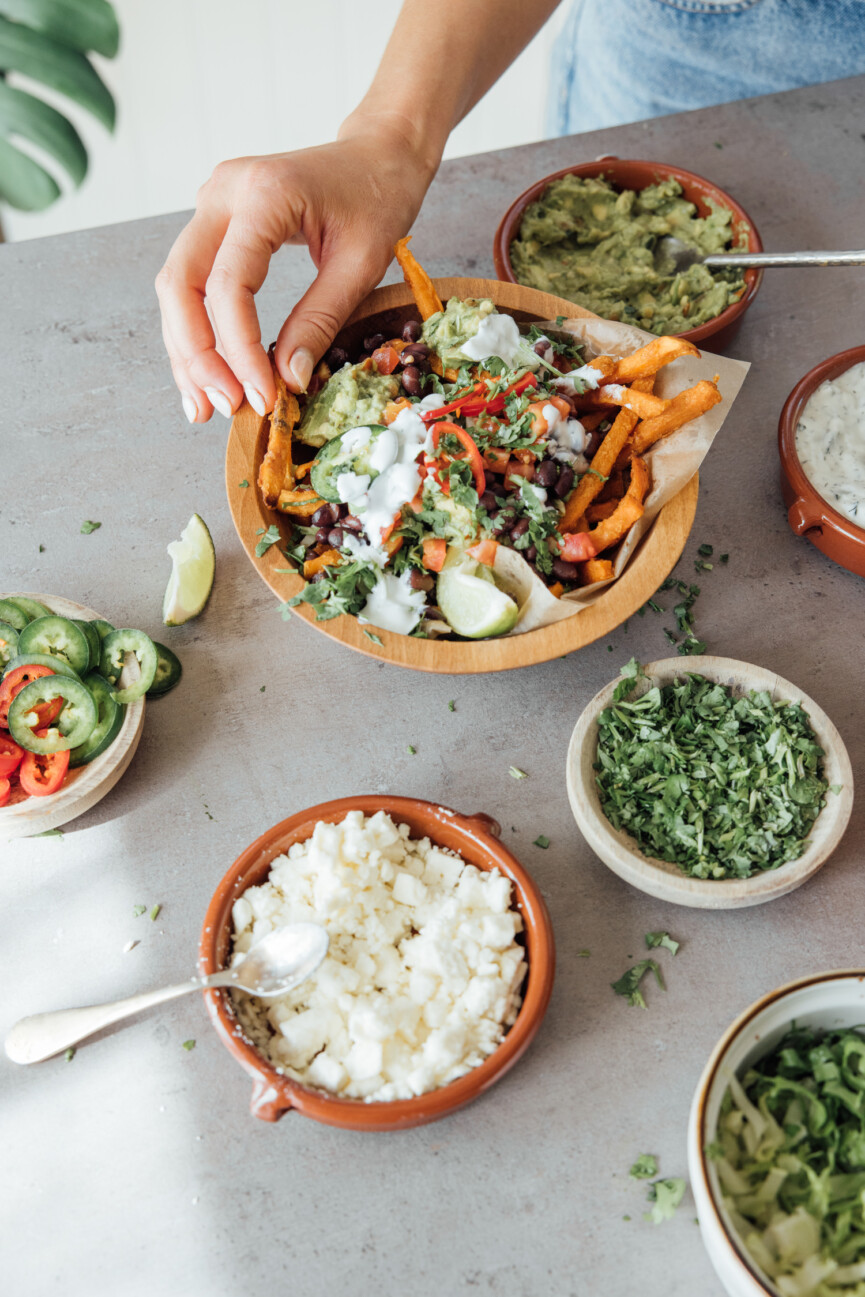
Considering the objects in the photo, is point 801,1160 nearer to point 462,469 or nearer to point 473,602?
point 473,602

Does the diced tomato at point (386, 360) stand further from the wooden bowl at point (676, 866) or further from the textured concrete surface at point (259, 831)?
the wooden bowl at point (676, 866)

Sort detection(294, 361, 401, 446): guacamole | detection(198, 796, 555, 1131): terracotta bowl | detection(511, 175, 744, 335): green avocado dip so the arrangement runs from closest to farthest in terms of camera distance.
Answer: detection(198, 796, 555, 1131): terracotta bowl, detection(294, 361, 401, 446): guacamole, detection(511, 175, 744, 335): green avocado dip

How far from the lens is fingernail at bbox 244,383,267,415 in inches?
68.5

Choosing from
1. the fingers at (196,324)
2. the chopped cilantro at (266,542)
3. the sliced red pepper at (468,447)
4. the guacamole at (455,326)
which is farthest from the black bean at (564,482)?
the fingers at (196,324)

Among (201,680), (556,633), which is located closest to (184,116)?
(201,680)

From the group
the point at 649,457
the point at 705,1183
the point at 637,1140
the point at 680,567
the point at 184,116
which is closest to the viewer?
the point at 705,1183

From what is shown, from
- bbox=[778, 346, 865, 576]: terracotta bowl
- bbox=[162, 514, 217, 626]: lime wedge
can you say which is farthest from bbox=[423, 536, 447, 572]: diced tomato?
bbox=[778, 346, 865, 576]: terracotta bowl

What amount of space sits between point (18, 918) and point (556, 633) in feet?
3.42

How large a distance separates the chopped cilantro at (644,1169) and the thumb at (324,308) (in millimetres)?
1403

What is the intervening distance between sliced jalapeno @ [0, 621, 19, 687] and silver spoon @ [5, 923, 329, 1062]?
0.63m

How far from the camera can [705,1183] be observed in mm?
1198

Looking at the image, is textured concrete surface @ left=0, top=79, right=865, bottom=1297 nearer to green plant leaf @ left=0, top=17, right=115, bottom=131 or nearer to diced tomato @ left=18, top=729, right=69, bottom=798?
diced tomato @ left=18, top=729, right=69, bottom=798

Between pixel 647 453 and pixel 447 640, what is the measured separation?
0.53 m

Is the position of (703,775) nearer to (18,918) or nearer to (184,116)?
(18,918)
